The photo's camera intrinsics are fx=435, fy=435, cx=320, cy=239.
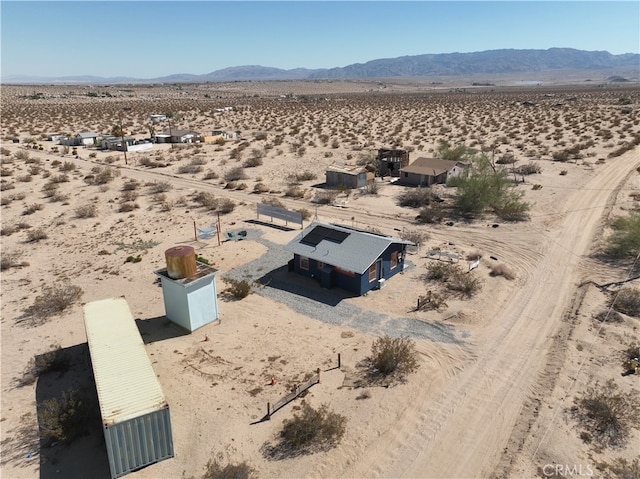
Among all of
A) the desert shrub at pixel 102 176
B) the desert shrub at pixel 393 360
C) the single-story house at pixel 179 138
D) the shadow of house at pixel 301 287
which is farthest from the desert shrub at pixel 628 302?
the single-story house at pixel 179 138

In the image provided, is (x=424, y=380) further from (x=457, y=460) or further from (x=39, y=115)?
(x=39, y=115)

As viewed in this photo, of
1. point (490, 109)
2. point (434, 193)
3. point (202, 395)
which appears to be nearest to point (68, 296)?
point (202, 395)

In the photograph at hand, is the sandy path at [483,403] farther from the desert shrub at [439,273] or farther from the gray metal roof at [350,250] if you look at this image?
the gray metal roof at [350,250]

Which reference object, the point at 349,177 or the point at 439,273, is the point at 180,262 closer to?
the point at 439,273

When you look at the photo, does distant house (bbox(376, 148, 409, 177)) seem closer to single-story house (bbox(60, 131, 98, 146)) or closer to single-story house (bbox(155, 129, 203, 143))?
single-story house (bbox(155, 129, 203, 143))

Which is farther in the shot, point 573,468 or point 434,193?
point 434,193

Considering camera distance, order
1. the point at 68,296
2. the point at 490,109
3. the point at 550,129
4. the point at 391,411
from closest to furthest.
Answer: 1. the point at 391,411
2. the point at 68,296
3. the point at 550,129
4. the point at 490,109
